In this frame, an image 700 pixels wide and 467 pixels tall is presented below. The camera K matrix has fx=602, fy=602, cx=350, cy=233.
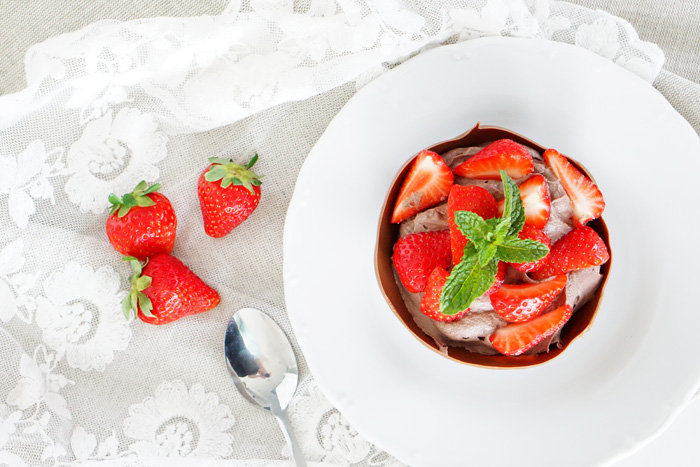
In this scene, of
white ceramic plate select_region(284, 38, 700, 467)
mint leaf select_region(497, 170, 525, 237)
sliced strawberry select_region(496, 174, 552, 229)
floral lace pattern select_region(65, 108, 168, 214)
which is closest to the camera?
mint leaf select_region(497, 170, 525, 237)

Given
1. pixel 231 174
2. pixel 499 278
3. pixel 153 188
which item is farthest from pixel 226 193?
pixel 499 278

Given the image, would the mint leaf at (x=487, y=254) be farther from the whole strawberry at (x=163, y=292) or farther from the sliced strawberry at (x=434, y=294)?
the whole strawberry at (x=163, y=292)

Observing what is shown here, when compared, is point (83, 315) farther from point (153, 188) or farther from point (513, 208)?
point (513, 208)

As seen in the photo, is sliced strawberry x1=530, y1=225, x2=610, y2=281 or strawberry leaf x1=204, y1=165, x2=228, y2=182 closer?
sliced strawberry x1=530, y1=225, x2=610, y2=281

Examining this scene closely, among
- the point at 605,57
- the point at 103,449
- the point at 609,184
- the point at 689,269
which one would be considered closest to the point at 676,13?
the point at 605,57

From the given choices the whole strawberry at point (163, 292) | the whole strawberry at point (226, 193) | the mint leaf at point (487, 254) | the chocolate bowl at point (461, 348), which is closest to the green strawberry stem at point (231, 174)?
the whole strawberry at point (226, 193)

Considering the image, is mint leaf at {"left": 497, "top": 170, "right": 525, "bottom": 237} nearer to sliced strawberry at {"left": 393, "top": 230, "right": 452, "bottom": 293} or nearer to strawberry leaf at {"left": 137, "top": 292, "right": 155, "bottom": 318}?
sliced strawberry at {"left": 393, "top": 230, "right": 452, "bottom": 293}

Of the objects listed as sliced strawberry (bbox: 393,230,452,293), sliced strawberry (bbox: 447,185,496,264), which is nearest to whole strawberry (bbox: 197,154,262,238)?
sliced strawberry (bbox: 393,230,452,293)
